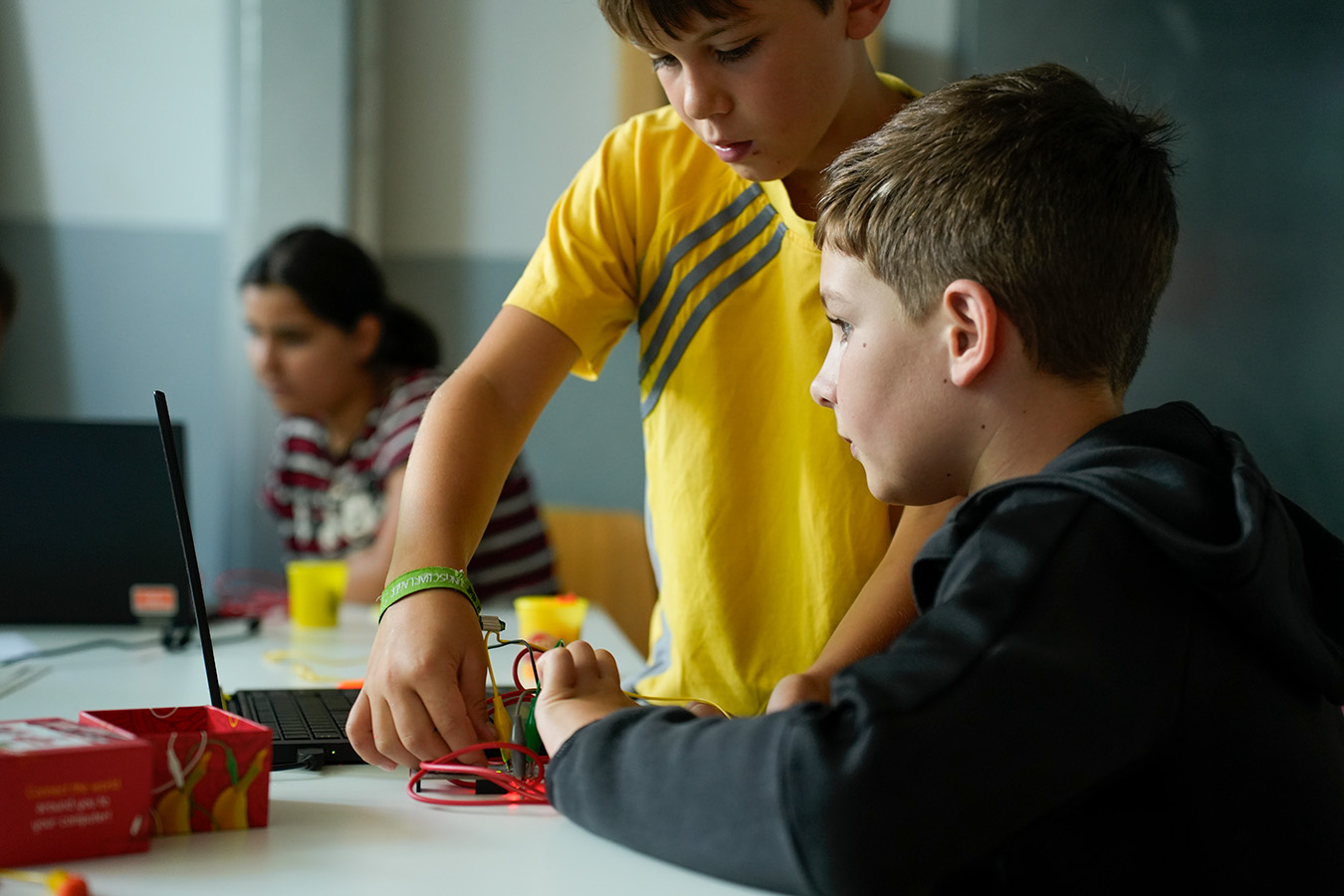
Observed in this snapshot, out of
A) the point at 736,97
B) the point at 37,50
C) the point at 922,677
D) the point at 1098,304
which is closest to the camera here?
the point at 922,677

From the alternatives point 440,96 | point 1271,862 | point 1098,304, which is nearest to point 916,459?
point 1098,304

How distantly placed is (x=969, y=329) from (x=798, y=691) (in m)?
0.27

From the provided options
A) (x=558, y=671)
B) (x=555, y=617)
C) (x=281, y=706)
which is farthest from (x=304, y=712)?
(x=555, y=617)

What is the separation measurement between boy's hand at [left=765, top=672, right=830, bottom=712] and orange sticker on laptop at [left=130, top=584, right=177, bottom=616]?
1.09m

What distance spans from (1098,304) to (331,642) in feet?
4.05

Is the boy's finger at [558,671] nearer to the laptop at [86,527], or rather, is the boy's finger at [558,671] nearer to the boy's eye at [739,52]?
the boy's eye at [739,52]

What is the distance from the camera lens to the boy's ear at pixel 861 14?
1073mm

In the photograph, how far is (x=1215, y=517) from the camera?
2.25 feet

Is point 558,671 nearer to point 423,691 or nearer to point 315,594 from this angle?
point 423,691

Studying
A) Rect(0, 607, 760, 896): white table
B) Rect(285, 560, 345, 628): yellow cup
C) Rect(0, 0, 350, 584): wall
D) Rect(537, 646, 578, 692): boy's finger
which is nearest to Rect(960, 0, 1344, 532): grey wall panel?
Rect(537, 646, 578, 692): boy's finger

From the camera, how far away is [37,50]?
294cm

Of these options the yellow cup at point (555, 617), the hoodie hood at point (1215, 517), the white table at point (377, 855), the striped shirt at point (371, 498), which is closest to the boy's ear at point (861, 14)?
the hoodie hood at point (1215, 517)

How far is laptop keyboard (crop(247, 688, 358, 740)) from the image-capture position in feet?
3.24

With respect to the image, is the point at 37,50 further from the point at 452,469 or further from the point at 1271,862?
the point at 1271,862
